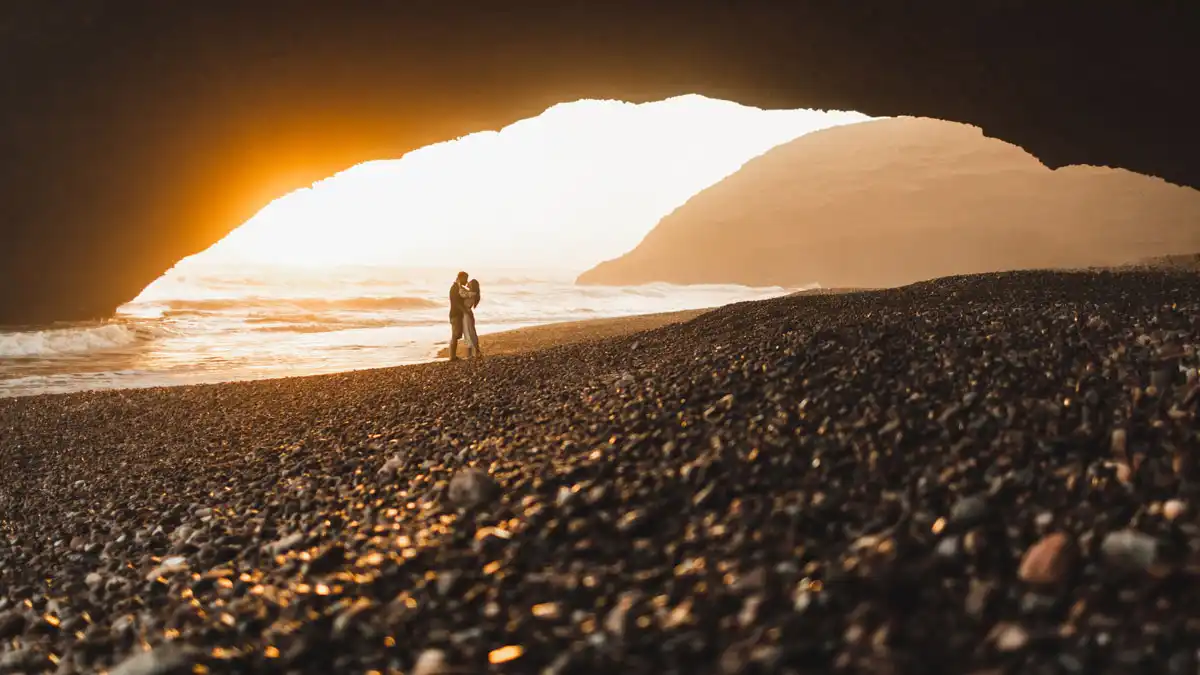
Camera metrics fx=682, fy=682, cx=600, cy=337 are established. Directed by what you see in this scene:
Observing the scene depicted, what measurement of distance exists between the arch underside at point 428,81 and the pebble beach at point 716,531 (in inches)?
396

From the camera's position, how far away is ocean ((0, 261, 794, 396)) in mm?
12609

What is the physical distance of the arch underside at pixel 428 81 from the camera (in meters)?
12.1

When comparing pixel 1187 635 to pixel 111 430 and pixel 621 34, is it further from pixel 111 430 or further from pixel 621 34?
pixel 621 34

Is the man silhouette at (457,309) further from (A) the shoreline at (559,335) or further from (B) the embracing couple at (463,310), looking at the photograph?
(A) the shoreline at (559,335)

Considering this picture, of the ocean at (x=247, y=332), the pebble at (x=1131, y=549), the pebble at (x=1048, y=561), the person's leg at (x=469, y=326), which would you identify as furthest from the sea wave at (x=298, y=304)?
the pebble at (x=1131, y=549)

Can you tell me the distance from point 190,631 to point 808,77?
1549 cm

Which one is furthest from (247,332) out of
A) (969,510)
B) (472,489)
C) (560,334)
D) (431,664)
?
(969,510)

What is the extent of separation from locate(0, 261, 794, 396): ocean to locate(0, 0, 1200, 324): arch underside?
3009 millimetres

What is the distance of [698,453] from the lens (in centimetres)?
280

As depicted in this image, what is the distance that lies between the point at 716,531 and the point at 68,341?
19706 millimetres

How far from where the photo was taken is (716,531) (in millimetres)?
2240

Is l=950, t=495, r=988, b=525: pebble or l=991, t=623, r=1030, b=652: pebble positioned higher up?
l=950, t=495, r=988, b=525: pebble

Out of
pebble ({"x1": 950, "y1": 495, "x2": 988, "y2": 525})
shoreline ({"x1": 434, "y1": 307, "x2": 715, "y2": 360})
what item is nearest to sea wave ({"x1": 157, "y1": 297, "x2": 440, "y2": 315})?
shoreline ({"x1": 434, "y1": 307, "x2": 715, "y2": 360})

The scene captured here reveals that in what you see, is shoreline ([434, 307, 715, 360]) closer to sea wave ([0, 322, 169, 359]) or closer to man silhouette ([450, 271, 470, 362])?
man silhouette ([450, 271, 470, 362])
